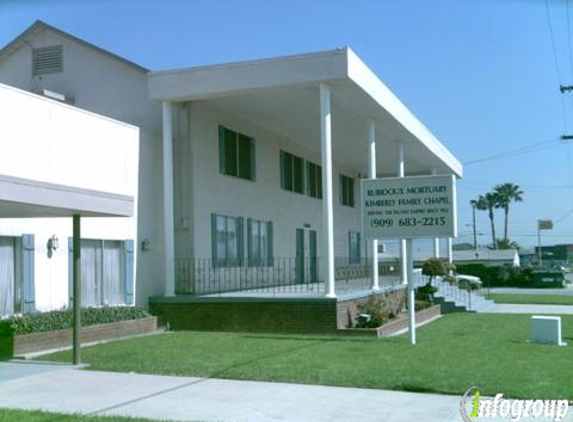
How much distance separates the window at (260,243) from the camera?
950 inches

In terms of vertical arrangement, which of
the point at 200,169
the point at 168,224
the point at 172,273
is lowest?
the point at 172,273

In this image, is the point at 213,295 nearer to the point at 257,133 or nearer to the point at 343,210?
the point at 257,133

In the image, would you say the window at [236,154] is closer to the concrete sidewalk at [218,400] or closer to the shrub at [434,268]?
the shrub at [434,268]

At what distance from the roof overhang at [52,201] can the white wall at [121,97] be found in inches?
237

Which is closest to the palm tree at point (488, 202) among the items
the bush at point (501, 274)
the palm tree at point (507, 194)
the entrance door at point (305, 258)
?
the palm tree at point (507, 194)

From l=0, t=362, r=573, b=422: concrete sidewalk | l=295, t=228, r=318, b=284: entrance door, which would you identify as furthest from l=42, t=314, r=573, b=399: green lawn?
l=295, t=228, r=318, b=284: entrance door

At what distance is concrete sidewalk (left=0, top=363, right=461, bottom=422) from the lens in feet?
27.5

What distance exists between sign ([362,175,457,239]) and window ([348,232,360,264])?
733 inches

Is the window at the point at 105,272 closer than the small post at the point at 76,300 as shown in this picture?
No

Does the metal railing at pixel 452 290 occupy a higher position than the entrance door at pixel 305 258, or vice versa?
the entrance door at pixel 305 258

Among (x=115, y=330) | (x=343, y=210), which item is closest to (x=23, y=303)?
(x=115, y=330)

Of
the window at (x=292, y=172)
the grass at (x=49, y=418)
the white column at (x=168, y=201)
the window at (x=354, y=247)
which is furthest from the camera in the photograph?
the window at (x=354, y=247)

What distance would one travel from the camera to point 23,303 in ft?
49.8

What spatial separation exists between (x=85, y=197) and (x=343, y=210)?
23.4 metres
